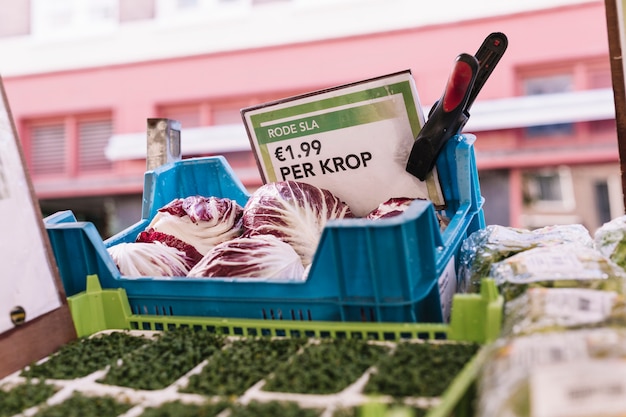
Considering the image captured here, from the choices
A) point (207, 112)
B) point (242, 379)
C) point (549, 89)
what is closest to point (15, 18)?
point (207, 112)

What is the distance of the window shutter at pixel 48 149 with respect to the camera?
22.7 feet

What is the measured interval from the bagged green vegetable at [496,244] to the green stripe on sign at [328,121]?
0.35 meters

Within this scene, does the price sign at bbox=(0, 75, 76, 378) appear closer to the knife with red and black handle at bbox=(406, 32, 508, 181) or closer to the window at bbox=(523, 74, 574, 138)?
the knife with red and black handle at bbox=(406, 32, 508, 181)

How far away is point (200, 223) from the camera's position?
1.48 meters

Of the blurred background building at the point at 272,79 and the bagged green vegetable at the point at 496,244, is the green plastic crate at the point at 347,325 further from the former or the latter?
the blurred background building at the point at 272,79

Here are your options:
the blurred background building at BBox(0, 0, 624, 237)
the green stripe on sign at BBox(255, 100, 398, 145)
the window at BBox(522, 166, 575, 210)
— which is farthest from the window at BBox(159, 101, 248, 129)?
the green stripe on sign at BBox(255, 100, 398, 145)

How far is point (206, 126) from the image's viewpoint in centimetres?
649

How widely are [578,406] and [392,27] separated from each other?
5610 millimetres

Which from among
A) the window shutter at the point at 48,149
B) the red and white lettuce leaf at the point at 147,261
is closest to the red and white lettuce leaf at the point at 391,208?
the red and white lettuce leaf at the point at 147,261

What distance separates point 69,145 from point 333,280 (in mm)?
6413

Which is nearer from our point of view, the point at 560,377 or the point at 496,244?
the point at 560,377

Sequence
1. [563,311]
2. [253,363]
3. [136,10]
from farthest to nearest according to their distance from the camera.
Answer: [136,10] < [253,363] < [563,311]

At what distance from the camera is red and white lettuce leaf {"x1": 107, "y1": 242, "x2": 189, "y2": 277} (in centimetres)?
132

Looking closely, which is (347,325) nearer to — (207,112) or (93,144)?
(207,112)
